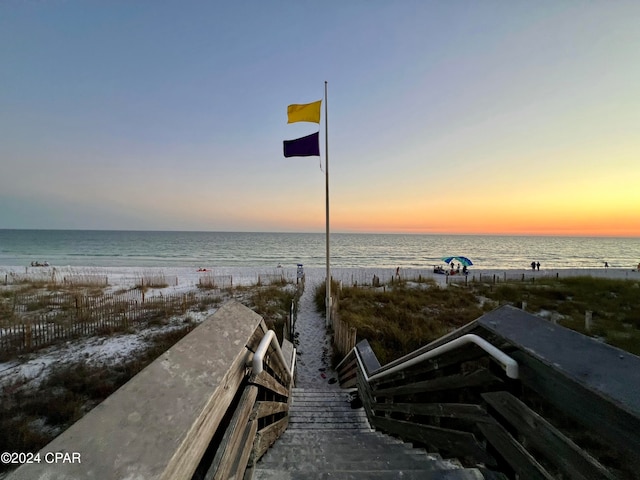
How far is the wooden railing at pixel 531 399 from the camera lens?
3.46ft

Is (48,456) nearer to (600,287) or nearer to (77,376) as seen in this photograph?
(77,376)

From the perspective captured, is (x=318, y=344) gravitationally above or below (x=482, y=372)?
below

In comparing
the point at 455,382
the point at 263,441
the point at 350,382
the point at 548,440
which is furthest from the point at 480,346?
the point at 350,382

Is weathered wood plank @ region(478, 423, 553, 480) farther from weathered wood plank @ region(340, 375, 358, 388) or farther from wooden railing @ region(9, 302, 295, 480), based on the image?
weathered wood plank @ region(340, 375, 358, 388)

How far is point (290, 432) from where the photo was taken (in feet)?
12.1

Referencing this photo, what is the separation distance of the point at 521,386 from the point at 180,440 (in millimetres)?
1645

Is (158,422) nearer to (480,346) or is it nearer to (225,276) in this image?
(480,346)

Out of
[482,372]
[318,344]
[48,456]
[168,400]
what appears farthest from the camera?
[318,344]

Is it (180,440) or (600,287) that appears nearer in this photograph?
(180,440)

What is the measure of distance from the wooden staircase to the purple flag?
327 inches

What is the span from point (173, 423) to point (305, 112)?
11.0 metres

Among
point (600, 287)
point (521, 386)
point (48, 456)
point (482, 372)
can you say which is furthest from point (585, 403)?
point (600, 287)

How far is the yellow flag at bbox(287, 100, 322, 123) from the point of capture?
10516mm

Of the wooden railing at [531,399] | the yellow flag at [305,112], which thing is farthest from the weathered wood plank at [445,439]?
the yellow flag at [305,112]
